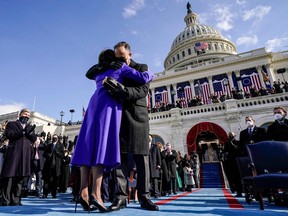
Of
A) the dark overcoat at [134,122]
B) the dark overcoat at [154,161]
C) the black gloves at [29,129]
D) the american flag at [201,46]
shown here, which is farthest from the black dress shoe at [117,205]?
the american flag at [201,46]

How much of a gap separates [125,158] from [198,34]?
68.3 m

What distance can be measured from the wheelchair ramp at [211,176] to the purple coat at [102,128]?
12.7m

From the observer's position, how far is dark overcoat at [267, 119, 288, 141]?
4586 millimetres

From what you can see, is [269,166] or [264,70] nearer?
[269,166]

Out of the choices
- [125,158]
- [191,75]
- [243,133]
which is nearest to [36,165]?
[125,158]

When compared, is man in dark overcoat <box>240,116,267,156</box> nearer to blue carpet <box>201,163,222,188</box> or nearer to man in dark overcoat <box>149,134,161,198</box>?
man in dark overcoat <box>149,134,161,198</box>

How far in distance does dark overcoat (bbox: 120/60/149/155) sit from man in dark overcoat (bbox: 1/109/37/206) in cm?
281

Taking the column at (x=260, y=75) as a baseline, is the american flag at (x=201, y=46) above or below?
above

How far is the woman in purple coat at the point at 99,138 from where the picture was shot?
2.31 meters

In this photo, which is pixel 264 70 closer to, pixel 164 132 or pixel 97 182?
pixel 164 132

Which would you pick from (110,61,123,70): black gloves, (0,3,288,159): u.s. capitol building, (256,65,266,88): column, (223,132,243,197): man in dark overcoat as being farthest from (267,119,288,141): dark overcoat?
(256,65,266,88): column

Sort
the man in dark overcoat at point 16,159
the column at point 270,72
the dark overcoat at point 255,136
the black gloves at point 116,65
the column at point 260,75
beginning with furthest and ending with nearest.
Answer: the column at point 270,72 < the column at point 260,75 < the dark overcoat at point 255,136 < the man in dark overcoat at point 16,159 < the black gloves at point 116,65

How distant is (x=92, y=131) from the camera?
8.07 ft

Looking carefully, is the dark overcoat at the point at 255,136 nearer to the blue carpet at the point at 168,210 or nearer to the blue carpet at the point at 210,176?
the blue carpet at the point at 168,210
